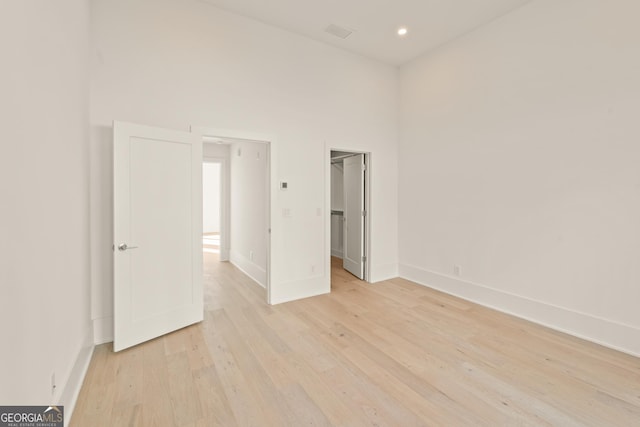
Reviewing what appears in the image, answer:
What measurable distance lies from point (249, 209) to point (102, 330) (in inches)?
108

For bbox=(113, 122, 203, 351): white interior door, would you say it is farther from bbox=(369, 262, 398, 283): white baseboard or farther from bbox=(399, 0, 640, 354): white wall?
bbox=(399, 0, 640, 354): white wall

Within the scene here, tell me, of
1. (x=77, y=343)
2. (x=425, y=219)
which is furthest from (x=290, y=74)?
(x=77, y=343)

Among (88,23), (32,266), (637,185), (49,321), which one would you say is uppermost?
(88,23)

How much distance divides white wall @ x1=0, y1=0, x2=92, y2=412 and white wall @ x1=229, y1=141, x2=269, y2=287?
7.02ft

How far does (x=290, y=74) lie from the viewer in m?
3.83

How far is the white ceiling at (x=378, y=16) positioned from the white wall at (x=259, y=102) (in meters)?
0.19

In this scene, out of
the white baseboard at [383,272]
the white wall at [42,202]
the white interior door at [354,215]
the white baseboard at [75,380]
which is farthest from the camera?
the white interior door at [354,215]

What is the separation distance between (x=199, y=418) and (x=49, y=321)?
108cm

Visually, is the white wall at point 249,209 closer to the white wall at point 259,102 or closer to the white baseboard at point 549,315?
the white wall at point 259,102

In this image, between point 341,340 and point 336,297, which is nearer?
point 341,340

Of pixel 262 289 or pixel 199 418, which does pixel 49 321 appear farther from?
pixel 262 289

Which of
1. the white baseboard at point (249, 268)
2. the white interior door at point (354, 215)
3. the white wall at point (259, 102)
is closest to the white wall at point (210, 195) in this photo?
the white baseboard at point (249, 268)

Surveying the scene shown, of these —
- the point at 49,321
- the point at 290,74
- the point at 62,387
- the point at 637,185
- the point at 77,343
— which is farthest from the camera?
the point at 290,74

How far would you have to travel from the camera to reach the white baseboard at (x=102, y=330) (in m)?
2.71
